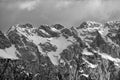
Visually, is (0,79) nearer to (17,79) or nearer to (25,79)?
(17,79)

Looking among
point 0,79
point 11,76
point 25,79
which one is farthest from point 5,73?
point 25,79

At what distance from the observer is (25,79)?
478ft

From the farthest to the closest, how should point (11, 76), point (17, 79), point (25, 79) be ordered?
point (11, 76), point (17, 79), point (25, 79)

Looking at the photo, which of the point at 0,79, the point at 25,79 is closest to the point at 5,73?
the point at 0,79

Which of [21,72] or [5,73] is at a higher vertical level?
[5,73]

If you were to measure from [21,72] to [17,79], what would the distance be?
6.83 metres

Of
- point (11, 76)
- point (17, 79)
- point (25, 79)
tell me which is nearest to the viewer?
point (25, 79)

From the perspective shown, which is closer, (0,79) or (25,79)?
(25,79)

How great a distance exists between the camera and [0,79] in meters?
161

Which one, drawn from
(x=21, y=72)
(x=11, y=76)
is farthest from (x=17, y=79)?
(x=11, y=76)

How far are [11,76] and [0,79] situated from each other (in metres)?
27.4

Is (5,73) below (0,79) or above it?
above

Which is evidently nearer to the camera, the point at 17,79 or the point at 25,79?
the point at 25,79

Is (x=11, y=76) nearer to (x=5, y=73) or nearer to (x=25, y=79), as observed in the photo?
(x=5, y=73)
